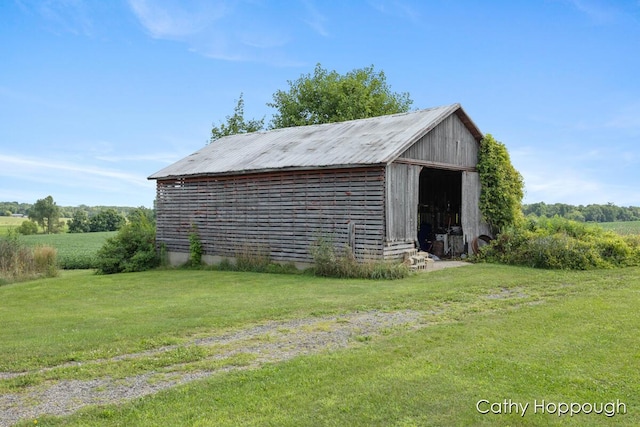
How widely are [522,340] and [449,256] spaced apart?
1348 cm

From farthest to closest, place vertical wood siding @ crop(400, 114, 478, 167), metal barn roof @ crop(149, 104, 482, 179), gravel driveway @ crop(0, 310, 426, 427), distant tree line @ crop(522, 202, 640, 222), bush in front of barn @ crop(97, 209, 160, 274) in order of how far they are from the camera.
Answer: distant tree line @ crop(522, 202, 640, 222)
bush in front of barn @ crop(97, 209, 160, 274)
vertical wood siding @ crop(400, 114, 478, 167)
metal barn roof @ crop(149, 104, 482, 179)
gravel driveway @ crop(0, 310, 426, 427)

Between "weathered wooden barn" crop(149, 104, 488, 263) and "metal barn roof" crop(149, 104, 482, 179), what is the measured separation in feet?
0.18

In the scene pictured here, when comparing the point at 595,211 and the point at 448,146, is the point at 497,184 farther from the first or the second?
the point at 595,211

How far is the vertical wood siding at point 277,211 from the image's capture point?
1595cm

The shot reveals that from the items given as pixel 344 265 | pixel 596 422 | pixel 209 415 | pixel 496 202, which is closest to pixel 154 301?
pixel 344 265

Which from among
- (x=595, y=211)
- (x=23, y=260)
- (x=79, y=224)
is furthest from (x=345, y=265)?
(x=79, y=224)

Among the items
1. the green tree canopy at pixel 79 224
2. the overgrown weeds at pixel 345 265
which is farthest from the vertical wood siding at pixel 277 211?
the green tree canopy at pixel 79 224

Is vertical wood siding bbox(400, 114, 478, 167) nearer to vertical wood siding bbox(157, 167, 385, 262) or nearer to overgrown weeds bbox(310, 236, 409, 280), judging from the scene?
vertical wood siding bbox(157, 167, 385, 262)

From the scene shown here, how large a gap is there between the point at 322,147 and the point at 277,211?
2754 mm

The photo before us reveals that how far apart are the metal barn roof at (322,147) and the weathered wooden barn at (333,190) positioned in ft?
0.18

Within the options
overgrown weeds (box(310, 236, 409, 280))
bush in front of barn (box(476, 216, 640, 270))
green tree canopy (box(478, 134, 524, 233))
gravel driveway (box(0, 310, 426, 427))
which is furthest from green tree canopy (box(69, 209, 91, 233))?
gravel driveway (box(0, 310, 426, 427))

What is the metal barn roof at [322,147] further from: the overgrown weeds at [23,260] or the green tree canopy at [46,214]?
the green tree canopy at [46,214]

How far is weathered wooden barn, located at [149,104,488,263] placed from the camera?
16.0m

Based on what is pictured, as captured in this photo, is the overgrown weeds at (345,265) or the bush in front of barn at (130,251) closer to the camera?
the overgrown weeds at (345,265)
